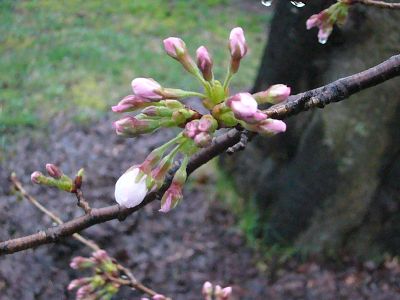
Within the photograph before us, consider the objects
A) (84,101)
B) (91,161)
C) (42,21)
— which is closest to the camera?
(91,161)

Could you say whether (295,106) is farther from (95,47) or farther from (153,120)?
(95,47)

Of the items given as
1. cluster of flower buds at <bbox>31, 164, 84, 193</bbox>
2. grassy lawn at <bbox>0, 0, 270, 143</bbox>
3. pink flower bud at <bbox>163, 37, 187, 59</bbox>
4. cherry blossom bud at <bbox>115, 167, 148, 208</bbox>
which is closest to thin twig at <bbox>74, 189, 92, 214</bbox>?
cluster of flower buds at <bbox>31, 164, 84, 193</bbox>

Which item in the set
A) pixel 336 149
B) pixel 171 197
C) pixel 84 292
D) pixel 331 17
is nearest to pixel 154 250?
pixel 336 149

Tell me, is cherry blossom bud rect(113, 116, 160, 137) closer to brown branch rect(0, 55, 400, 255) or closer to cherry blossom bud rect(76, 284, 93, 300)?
brown branch rect(0, 55, 400, 255)

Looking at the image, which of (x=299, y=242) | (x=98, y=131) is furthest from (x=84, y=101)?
(x=299, y=242)

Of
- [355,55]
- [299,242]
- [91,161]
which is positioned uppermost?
[355,55]

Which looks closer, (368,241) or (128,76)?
(368,241)

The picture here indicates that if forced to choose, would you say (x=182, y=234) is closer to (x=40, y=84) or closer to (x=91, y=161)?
(x=91, y=161)

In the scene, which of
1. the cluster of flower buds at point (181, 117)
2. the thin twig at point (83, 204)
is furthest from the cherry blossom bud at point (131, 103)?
the thin twig at point (83, 204)
